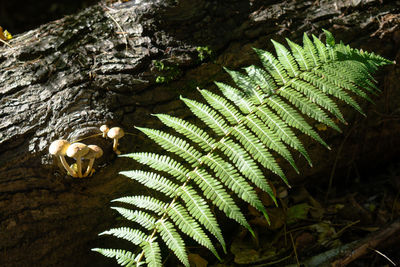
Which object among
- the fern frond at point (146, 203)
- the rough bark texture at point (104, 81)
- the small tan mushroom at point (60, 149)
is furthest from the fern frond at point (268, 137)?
the small tan mushroom at point (60, 149)

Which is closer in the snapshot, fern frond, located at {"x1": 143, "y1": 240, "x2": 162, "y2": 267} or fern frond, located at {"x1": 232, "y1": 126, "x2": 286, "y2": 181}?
fern frond, located at {"x1": 143, "y1": 240, "x2": 162, "y2": 267}

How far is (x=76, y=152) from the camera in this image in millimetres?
2244

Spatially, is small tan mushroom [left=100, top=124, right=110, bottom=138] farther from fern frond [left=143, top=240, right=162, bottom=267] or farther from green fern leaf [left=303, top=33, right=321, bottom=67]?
green fern leaf [left=303, top=33, right=321, bottom=67]

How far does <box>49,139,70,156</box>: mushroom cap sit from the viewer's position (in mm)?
2252

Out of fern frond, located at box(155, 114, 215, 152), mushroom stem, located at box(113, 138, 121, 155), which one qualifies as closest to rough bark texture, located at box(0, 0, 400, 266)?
mushroom stem, located at box(113, 138, 121, 155)

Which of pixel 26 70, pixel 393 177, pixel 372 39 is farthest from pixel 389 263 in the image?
pixel 26 70

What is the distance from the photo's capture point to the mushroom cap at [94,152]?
2.32 metres

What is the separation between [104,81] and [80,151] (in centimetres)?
65

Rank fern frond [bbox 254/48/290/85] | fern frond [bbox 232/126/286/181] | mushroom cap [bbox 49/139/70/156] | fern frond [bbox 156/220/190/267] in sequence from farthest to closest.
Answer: fern frond [bbox 254/48/290/85], mushroom cap [bbox 49/139/70/156], fern frond [bbox 232/126/286/181], fern frond [bbox 156/220/190/267]

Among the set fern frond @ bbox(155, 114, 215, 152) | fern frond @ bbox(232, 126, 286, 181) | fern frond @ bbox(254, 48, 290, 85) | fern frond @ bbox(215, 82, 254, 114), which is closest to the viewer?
fern frond @ bbox(232, 126, 286, 181)

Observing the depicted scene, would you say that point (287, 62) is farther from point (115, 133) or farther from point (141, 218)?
point (141, 218)

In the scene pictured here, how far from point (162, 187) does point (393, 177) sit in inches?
106

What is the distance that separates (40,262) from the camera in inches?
102

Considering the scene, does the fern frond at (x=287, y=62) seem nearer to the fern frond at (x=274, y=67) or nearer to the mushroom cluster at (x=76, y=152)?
the fern frond at (x=274, y=67)
